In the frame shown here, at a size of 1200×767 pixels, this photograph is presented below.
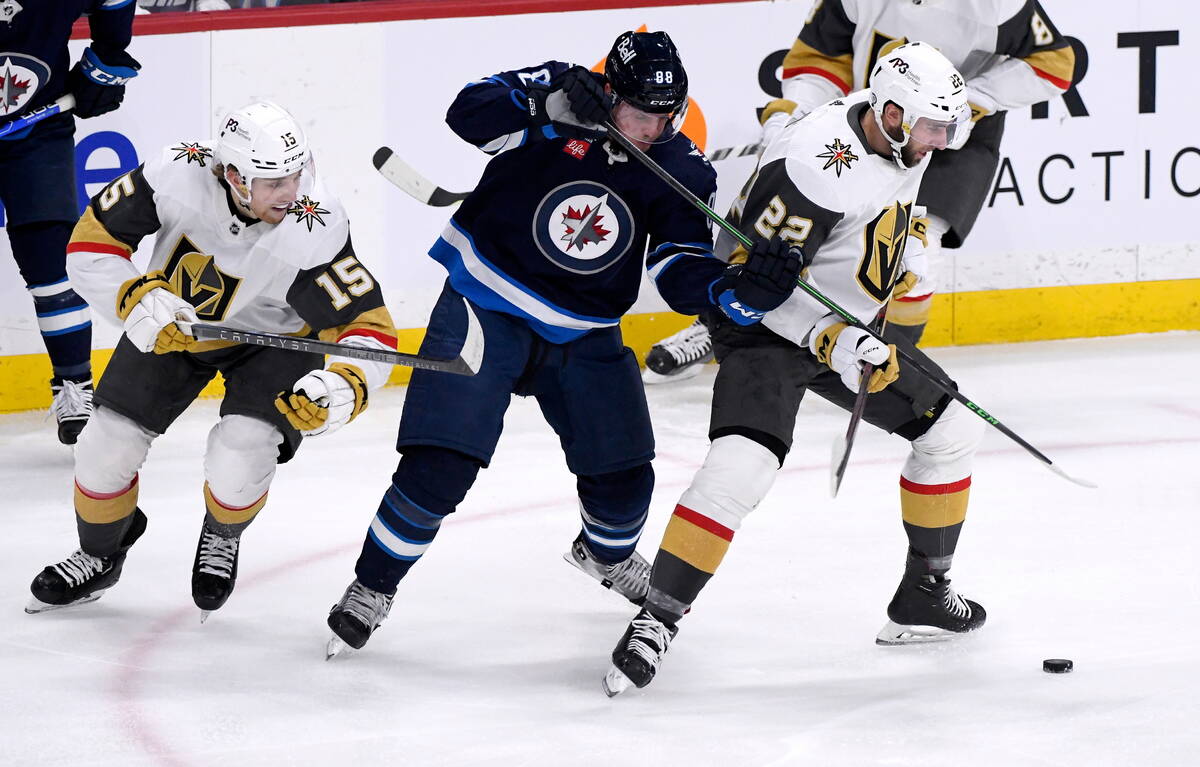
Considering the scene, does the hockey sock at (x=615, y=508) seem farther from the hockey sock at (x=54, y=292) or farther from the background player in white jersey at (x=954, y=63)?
the hockey sock at (x=54, y=292)

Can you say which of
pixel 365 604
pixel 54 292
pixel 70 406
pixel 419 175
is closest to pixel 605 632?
pixel 365 604

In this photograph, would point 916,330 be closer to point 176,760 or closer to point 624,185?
point 624,185

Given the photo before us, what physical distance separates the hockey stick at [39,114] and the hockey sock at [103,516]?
1.59 metres

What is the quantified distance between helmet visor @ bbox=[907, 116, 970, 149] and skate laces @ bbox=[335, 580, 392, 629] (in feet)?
4.10

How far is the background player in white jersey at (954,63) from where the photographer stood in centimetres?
492

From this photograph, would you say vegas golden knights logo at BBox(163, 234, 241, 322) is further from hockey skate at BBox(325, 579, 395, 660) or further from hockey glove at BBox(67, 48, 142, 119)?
hockey glove at BBox(67, 48, 142, 119)

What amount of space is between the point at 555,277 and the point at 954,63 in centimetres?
221

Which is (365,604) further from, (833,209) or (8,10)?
(8,10)

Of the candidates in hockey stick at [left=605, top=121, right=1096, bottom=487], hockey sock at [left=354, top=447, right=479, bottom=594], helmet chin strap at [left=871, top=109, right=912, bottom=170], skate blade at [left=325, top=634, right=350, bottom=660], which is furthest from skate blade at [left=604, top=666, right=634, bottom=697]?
helmet chin strap at [left=871, top=109, right=912, bottom=170]

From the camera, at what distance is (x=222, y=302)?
130 inches

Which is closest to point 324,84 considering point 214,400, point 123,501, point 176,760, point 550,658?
point 214,400

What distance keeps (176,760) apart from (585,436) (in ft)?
3.14

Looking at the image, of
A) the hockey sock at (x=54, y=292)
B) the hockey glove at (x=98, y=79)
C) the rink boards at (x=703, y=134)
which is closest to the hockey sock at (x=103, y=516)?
the hockey sock at (x=54, y=292)

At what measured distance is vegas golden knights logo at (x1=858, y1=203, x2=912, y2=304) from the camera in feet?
10.1
